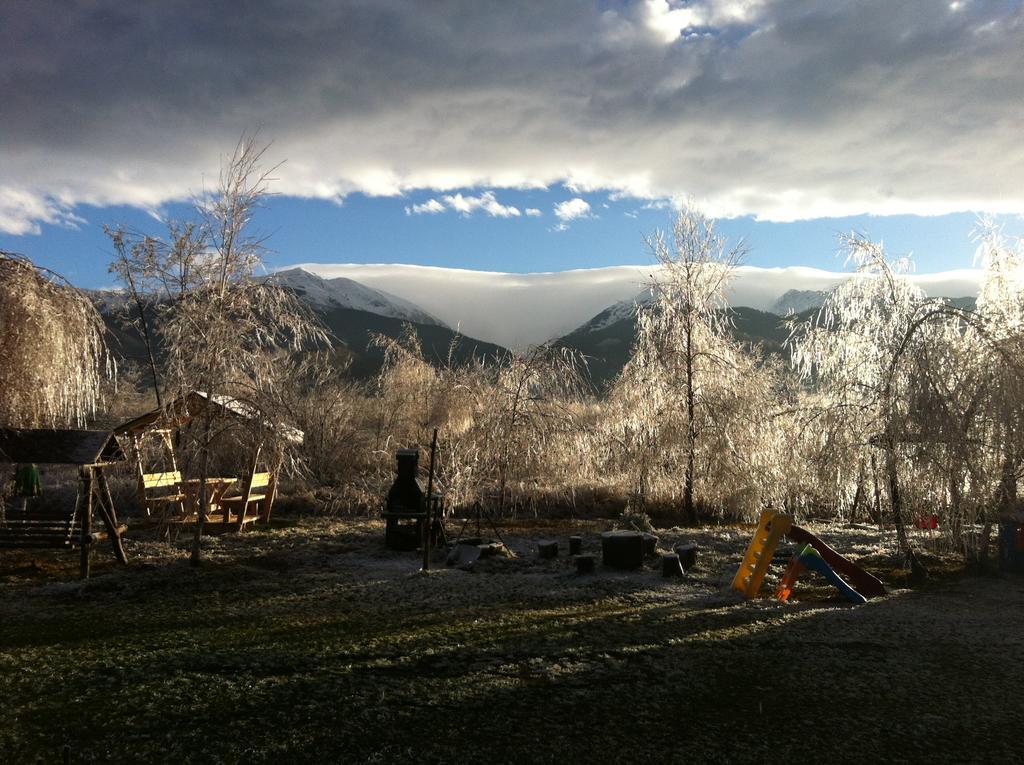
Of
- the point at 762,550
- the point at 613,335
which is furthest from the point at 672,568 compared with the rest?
the point at 613,335

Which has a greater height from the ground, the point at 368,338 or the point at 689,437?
the point at 368,338

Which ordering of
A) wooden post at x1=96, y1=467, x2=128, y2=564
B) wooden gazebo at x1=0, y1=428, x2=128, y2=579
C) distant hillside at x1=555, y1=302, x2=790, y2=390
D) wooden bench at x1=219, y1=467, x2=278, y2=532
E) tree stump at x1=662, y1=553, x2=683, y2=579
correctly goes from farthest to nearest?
distant hillside at x1=555, y1=302, x2=790, y2=390 < wooden bench at x1=219, y1=467, x2=278, y2=532 < tree stump at x1=662, y1=553, x2=683, y2=579 < wooden post at x1=96, y1=467, x2=128, y2=564 < wooden gazebo at x1=0, y1=428, x2=128, y2=579

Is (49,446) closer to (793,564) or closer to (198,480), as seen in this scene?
(198,480)

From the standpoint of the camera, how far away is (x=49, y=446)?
29.2ft

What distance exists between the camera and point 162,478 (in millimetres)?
13016

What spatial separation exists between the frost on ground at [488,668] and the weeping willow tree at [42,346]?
7.53 feet

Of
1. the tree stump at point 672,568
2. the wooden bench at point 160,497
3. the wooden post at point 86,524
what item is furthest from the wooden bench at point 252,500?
the tree stump at point 672,568

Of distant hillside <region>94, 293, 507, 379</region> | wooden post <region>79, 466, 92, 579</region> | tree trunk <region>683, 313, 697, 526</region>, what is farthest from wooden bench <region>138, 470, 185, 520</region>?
distant hillside <region>94, 293, 507, 379</region>

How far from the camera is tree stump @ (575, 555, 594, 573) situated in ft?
33.0

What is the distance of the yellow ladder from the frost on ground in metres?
0.28

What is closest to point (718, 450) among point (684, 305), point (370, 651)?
point (684, 305)

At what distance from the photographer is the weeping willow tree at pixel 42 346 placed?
8414 mm

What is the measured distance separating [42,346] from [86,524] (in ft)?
7.59

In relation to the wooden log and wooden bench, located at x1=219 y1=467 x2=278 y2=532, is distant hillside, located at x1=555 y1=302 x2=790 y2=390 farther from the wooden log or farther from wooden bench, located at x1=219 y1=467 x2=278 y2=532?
the wooden log
